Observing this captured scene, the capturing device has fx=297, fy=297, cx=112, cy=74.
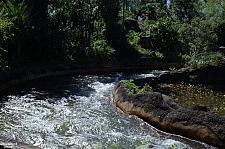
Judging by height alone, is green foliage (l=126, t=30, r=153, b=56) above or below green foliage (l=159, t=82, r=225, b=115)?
above

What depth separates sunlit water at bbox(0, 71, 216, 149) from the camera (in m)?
9.41

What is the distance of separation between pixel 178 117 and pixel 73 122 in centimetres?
391

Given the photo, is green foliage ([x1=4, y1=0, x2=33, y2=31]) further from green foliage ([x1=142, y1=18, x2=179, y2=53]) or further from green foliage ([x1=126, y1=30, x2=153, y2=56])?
green foliage ([x1=142, y1=18, x2=179, y2=53])

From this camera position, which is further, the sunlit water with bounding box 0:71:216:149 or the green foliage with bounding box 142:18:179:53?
the green foliage with bounding box 142:18:179:53

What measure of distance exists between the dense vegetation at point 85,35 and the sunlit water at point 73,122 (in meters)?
4.10

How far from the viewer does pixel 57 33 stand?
72.8 ft

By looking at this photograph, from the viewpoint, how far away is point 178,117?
399 inches

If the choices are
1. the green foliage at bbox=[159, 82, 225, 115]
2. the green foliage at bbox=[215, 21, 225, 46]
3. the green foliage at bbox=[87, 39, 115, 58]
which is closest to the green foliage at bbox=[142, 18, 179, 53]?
the green foliage at bbox=[87, 39, 115, 58]

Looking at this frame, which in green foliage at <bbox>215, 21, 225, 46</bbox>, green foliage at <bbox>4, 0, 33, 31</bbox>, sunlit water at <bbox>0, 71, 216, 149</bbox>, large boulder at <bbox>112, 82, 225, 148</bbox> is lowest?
sunlit water at <bbox>0, 71, 216, 149</bbox>

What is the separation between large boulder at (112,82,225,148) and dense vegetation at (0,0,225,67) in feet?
26.3

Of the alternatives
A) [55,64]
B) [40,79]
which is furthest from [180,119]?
[55,64]

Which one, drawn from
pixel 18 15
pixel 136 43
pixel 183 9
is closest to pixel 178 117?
pixel 18 15

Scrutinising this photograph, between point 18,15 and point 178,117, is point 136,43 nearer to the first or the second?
point 18,15

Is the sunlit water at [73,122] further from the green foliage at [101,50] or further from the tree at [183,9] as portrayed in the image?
the tree at [183,9]
